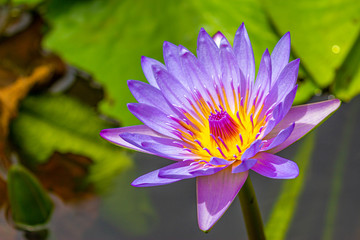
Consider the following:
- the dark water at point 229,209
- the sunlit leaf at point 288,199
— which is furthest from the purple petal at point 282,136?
the dark water at point 229,209

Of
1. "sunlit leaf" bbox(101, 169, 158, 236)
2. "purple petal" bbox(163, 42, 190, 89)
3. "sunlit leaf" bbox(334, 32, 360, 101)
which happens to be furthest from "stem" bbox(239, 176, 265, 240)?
"sunlit leaf" bbox(334, 32, 360, 101)

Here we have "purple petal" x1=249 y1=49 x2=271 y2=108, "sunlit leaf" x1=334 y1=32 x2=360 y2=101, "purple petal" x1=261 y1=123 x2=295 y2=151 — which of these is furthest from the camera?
"sunlit leaf" x1=334 y1=32 x2=360 y2=101

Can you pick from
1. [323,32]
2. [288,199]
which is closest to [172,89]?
[288,199]

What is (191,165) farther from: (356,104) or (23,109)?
(23,109)

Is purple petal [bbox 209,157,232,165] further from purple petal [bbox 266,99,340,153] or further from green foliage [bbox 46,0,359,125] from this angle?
green foliage [bbox 46,0,359,125]

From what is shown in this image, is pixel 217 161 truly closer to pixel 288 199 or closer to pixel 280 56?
pixel 280 56

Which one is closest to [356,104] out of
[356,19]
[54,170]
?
[356,19]
